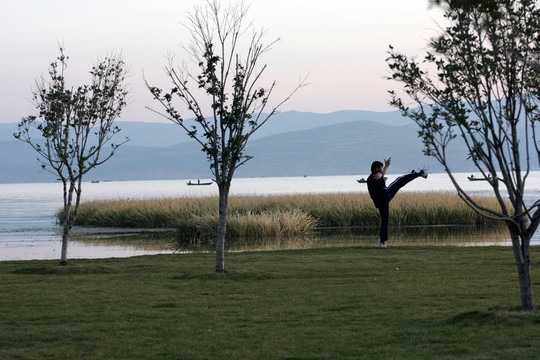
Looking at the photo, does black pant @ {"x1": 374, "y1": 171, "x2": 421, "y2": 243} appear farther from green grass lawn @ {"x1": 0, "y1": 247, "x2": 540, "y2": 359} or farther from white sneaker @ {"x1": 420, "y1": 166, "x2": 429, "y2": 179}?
white sneaker @ {"x1": 420, "y1": 166, "x2": 429, "y2": 179}

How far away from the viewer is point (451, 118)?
8117 millimetres

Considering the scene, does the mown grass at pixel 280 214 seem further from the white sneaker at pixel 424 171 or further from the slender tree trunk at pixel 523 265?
the slender tree trunk at pixel 523 265

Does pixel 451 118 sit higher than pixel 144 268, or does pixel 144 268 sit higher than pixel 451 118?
Answer: pixel 451 118

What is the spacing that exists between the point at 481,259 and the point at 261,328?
8071 mm

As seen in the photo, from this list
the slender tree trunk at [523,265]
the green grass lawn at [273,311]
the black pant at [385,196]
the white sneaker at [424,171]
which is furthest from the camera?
the black pant at [385,196]

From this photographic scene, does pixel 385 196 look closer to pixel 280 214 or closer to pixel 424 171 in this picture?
pixel 424 171

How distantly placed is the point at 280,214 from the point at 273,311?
18209 millimetres

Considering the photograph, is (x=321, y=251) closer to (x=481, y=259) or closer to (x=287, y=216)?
(x=481, y=259)

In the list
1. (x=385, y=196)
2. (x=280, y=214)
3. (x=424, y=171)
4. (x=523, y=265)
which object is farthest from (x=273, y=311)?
(x=280, y=214)

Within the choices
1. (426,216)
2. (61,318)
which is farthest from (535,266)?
(426,216)

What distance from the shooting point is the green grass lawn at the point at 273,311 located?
731cm

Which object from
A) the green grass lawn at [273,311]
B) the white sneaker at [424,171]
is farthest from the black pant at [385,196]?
the white sneaker at [424,171]

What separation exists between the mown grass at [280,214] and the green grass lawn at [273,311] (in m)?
11.1

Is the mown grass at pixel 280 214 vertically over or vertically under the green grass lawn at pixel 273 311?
over
